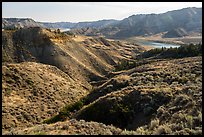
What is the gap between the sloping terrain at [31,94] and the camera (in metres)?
30.8

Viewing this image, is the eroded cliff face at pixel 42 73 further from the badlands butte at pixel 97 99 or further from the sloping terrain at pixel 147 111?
the sloping terrain at pixel 147 111

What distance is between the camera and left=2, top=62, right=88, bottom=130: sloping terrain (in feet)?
101

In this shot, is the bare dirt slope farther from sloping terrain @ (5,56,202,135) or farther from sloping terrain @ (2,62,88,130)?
sloping terrain @ (5,56,202,135)

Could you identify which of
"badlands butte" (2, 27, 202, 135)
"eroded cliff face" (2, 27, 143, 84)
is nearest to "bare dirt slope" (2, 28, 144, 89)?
"eroded cliff face" (2, 27, 143, 84)

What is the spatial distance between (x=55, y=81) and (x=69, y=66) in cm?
2255

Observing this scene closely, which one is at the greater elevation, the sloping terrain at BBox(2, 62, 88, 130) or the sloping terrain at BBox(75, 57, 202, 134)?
the sloping terrain at BBox(75, 57, 202, 134)

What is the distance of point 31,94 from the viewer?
119 feet

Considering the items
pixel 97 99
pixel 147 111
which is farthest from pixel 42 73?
pixel 147 111

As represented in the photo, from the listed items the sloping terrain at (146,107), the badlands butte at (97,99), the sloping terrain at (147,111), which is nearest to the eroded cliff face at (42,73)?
the badlands butte at (97,99)

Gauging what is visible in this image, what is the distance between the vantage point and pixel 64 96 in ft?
129

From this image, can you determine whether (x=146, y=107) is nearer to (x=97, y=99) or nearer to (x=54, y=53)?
(x=97, y=99)

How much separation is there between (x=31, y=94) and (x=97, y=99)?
41.3ft

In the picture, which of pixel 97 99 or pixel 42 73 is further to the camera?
pixel 42 73

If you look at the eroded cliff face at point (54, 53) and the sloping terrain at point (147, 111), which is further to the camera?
the eroded cliff face at point (54, 53)
